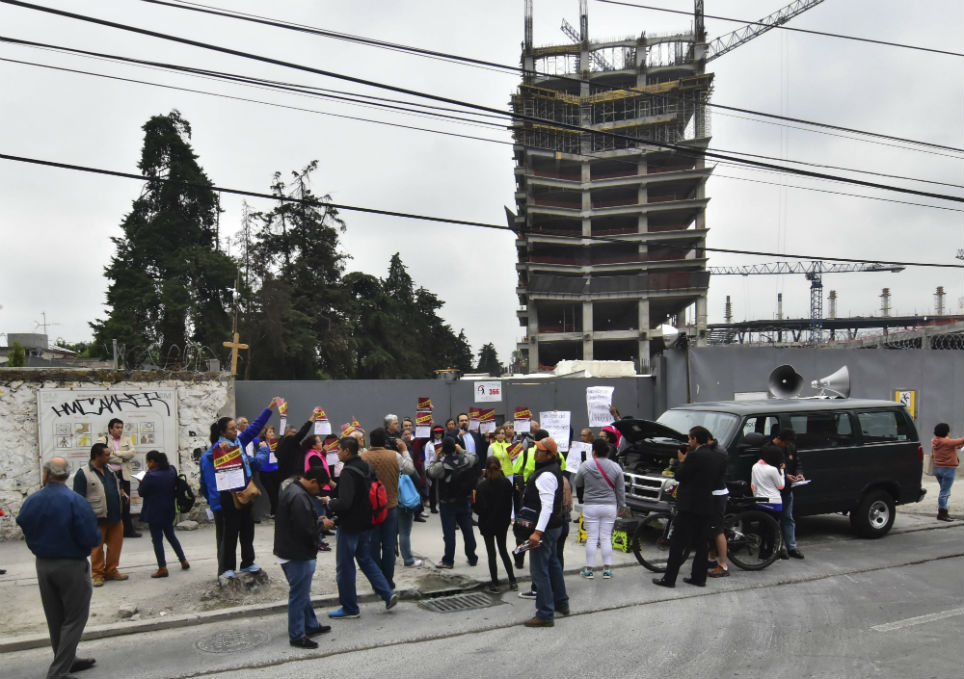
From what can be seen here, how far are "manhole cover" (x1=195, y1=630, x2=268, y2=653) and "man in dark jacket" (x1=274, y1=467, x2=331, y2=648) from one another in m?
0.40

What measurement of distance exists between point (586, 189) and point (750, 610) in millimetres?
71741

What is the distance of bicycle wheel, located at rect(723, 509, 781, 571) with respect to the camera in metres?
8.21

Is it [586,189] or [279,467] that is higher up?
[586,189]

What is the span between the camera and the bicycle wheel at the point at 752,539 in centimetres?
821


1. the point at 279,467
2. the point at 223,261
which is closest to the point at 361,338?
the point at 223,261

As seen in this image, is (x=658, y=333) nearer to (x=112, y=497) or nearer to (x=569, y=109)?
(x=569, y=109)

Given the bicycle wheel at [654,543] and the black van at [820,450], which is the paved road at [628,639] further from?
the black van at [820,450]

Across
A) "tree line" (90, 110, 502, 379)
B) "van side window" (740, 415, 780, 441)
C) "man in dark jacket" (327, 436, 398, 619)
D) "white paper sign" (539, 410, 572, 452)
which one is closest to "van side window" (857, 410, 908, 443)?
"van side window" (740, 415, 780, 441)

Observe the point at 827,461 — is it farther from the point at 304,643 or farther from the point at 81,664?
the point at 81,664

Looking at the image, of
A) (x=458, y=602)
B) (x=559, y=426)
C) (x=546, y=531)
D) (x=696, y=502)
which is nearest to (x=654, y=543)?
(x=696, y=502)

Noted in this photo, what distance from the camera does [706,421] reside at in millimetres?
9867

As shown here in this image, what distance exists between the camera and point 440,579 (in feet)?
25.8

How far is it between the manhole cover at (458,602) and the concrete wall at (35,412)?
606 cm

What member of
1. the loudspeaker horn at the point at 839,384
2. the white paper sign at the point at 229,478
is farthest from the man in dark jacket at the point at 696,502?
the loudspeaker horn at the point at 839,384
